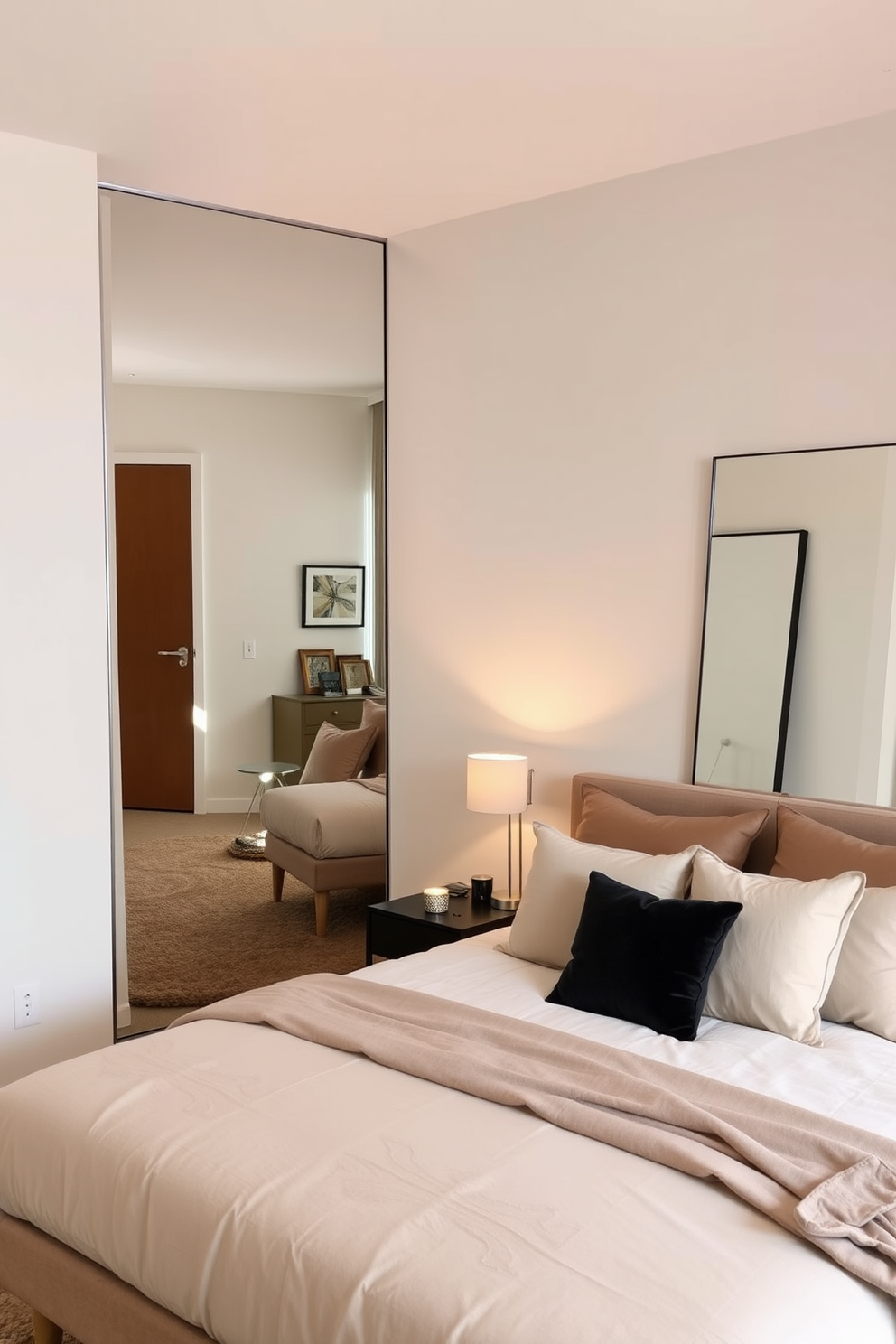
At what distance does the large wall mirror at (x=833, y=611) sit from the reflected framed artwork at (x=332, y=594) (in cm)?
131

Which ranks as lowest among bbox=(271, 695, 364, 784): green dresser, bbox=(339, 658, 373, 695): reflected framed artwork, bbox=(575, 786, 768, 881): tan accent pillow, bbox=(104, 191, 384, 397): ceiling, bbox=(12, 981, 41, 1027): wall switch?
bbox=(12, 981, 41, 1027): wall switch

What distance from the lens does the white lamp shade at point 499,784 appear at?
11.6 ft

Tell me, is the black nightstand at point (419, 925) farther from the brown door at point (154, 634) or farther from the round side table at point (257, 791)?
the brown door at point (154, 634)

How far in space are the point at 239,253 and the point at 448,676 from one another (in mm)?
1560

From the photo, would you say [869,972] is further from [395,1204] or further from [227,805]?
[227,805]

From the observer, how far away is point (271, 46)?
2.52 metres

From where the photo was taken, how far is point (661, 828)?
312cm

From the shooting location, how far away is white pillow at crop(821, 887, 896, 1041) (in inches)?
96.8

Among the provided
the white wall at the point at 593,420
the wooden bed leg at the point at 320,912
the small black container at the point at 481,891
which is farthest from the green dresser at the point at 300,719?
the small black container at the point at 481,891

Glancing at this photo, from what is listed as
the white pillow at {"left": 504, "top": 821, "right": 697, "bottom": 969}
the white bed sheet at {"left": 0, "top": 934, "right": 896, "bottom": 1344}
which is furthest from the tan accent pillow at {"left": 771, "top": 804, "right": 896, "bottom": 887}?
the white bed sheet at {"left": 0, "top": 934, "right": 896, "bottom": 1344}

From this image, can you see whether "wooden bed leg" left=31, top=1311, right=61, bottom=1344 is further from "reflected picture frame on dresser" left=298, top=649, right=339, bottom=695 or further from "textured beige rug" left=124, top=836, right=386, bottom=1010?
"reflected picture frame on dresser" left=298, top=649, right=339, bottom=695

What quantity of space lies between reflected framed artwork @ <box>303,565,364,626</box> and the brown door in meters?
0.40

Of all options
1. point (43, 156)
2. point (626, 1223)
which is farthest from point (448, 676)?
point (626, 1223)

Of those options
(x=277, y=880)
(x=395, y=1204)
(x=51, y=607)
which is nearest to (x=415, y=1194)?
(x=395, y=1204)
